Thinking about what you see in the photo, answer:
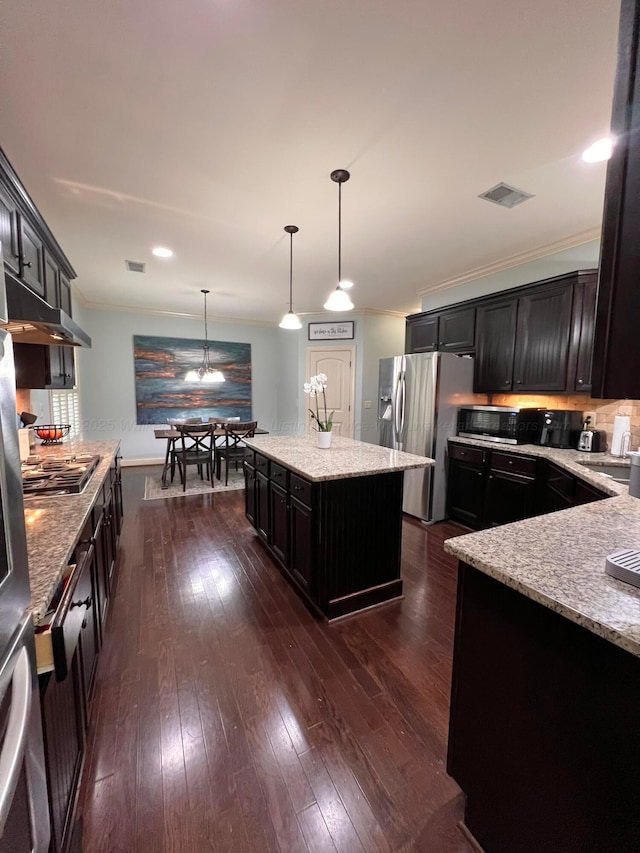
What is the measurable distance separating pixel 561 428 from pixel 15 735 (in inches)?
141

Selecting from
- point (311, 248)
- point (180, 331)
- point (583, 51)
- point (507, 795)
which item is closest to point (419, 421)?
point (311, 248)

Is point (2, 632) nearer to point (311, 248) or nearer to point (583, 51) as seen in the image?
point (583, 51)

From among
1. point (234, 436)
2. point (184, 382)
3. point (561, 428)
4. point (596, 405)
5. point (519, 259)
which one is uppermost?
point (519, 259)

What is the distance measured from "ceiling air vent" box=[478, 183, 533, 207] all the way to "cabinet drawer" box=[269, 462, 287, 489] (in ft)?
7.66

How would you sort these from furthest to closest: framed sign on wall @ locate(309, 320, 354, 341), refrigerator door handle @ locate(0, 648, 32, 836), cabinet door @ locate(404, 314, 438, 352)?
framed sign on wall @ locate(309, 320, 354, 341) → cabinet door @ locate(404, 314, 438, 352) → refrigerator door handle @ locate(0, 648, 32, 836)

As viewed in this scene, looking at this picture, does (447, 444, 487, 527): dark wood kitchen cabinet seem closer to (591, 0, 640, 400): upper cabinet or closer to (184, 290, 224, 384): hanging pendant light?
(591, 0, 640, 400): upper cabinet

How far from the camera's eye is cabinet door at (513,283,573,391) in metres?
2.98

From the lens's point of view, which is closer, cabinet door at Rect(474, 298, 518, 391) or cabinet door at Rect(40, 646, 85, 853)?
cabinet door at Rect(40, 646, 85, 853)

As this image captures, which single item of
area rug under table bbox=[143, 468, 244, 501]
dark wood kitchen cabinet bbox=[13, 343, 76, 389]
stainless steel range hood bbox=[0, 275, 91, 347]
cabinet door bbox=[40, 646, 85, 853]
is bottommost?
area rug under table bbox=[143, 468, 244, 501]

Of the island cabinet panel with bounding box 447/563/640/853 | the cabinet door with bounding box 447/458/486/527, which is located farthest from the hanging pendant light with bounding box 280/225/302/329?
the island cabinet panel with bounding box 447/563/640/853

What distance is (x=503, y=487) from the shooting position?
312cm

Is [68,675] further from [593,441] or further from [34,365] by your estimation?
[593,441]

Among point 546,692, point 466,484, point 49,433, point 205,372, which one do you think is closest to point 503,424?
point 466,484

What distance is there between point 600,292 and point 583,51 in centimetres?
149
